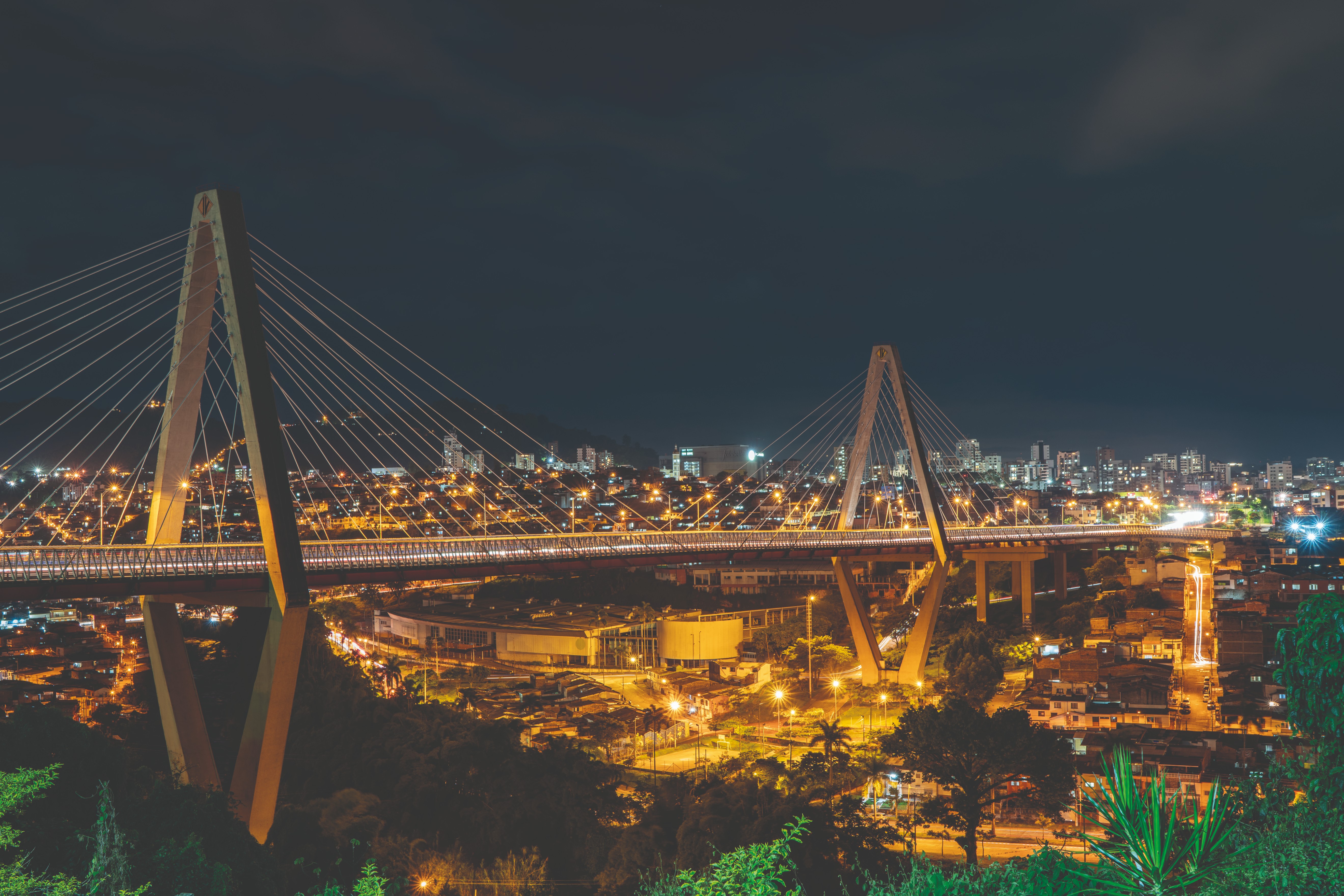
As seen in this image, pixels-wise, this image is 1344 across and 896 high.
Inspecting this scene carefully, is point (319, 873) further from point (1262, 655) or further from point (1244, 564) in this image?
point (1244, 564)

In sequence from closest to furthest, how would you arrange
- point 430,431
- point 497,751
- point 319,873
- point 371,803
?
point 319,873 → point 371,803 → point 497,751 → point 430,431

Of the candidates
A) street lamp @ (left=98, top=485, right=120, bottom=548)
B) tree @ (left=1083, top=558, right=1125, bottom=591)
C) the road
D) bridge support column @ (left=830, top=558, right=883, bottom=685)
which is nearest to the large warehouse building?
bridge support column @ (left=830, top=558, right=883, bottom=685)

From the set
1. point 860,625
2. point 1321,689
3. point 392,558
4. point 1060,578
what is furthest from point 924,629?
point 1060,578

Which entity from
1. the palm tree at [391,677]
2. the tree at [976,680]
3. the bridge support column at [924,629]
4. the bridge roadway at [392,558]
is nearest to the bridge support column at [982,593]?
the tree at [976,680]

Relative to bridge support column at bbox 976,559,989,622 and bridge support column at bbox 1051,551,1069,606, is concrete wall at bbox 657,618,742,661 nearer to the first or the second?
bridge support column at bbox 976,559,989,622

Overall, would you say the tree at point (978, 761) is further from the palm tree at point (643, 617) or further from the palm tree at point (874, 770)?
the palm tree at point (643, 617)

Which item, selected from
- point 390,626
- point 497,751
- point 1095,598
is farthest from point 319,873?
point 1095,598
